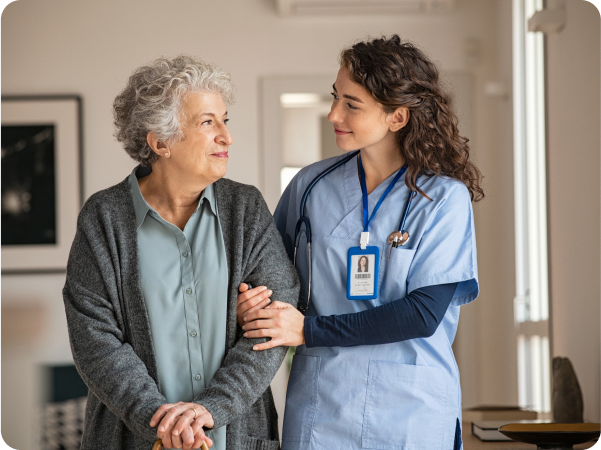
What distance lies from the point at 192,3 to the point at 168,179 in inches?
95.8

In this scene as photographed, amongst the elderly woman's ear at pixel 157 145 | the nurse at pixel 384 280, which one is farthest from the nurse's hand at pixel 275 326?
the elderly woman's ear at pixel 157 145

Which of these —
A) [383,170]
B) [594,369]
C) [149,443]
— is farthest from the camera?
[594,369]

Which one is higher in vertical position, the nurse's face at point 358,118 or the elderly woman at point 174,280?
the nurse's face at point 358,118

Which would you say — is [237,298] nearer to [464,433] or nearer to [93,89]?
[464,433]

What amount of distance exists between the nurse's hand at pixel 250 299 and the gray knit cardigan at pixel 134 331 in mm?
19

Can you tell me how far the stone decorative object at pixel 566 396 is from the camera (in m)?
2.08

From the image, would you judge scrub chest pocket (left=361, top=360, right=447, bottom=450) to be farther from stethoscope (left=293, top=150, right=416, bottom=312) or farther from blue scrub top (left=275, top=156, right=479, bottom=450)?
stethoscope (left=293, top=150, right=416, bottom=312)

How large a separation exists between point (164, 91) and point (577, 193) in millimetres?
1485

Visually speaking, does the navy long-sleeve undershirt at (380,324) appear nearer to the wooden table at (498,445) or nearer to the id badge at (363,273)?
the id badge at (363,273)

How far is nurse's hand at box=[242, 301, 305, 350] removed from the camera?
1465mm

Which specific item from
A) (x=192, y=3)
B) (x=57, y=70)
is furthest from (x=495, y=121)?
(x=57, y=70)

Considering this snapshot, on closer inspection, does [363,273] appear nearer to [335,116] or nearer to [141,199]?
[335,116]

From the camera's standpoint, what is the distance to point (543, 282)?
3100 mm

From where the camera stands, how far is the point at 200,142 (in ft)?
5.03
